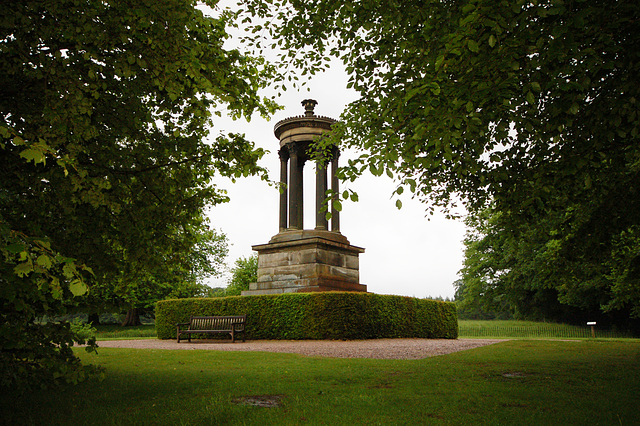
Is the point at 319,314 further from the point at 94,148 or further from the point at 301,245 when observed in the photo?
the point at 94,148

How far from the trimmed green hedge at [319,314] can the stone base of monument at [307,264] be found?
2.11m

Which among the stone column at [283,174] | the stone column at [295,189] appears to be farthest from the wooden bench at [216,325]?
the stone column at [283,174]

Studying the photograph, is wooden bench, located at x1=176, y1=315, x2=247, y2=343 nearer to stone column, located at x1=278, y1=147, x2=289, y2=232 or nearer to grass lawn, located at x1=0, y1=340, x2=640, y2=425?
stone column, located at x1=278, y1=147, x2=289, y2=232

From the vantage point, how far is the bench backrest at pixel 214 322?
16.6 m

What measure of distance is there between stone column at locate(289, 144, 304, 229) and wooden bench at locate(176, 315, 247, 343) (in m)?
5.83

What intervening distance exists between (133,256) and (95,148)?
56.7 inches

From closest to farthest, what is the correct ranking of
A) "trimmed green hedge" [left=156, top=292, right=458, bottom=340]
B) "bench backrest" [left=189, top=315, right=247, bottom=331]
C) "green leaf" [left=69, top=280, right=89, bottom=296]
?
"green leaf" [left=69, top=280, right=89, bottom=296] → "trimmed green hedge" [left=156, top=292, right=458, bottom=340] → "bench backrest" [left=189, top=315, right=247, bottom=331]

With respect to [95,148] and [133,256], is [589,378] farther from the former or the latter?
[95,148]

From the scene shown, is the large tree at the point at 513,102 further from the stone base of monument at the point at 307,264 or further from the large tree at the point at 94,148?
the stone base of monument at the point at 307,264

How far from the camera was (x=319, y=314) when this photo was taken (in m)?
15.9

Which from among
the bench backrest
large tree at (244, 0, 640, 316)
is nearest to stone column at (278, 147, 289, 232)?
the bench backrest

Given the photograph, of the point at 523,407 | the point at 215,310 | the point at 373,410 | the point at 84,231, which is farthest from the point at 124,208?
the point at 215,310

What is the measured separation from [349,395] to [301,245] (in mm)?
14373

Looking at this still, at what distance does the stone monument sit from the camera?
19.4 metres
